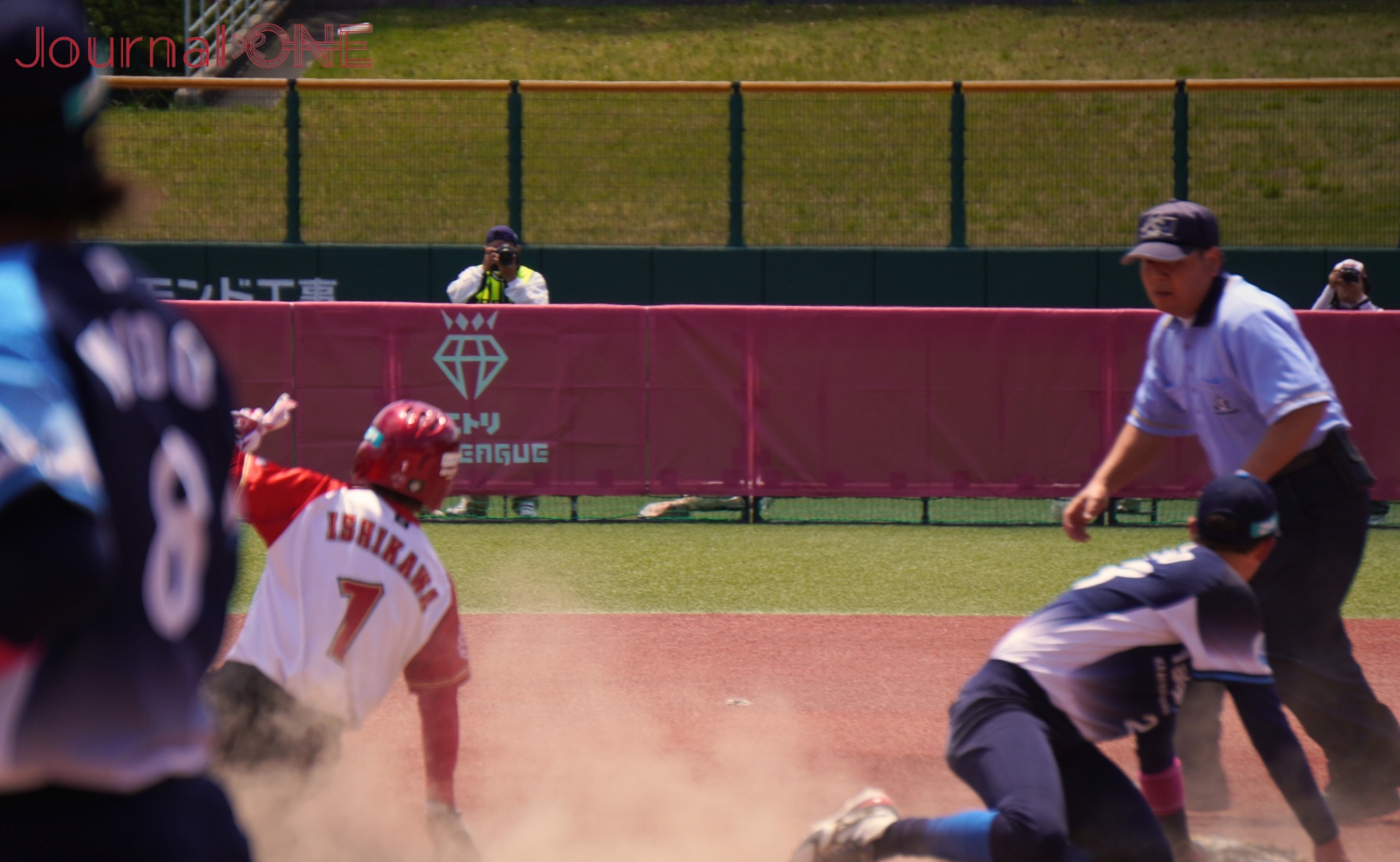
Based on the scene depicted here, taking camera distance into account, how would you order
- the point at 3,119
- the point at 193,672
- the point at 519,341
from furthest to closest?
the point at 519,341, the point at 193,672, the point at 3,119

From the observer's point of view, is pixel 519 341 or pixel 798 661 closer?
pixel 798 661

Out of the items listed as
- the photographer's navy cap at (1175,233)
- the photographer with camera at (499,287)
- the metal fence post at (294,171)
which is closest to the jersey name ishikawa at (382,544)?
the photographer's navy cap at (1175,233)

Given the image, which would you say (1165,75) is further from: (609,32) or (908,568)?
(908,568)

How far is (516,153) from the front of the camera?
15.6 metres

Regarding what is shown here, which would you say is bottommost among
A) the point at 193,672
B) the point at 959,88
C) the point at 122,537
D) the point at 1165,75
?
the point at 193,672

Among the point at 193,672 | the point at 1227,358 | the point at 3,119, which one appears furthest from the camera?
the point at 1227,358

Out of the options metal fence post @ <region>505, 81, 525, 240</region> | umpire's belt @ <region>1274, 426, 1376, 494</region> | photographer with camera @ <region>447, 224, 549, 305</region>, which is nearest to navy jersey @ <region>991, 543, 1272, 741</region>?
umpire's belt @ <region>1274, 426, 1376, 494</region>

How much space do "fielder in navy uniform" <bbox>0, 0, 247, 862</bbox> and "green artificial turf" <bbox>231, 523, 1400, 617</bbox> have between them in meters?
6.84

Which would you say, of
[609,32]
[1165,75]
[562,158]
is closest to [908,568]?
[562,158]

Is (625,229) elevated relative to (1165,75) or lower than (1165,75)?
lower

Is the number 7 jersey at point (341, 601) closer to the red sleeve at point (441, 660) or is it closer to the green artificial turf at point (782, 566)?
the red sleeve at point (441, 660)

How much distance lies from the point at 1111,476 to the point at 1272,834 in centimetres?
135

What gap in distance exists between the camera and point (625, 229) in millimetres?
16609

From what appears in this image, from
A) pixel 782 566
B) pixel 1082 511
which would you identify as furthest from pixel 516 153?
pixel 1082 511
